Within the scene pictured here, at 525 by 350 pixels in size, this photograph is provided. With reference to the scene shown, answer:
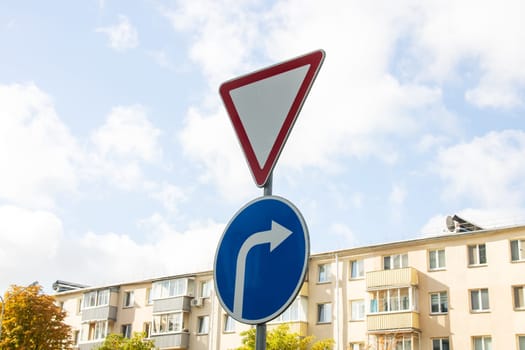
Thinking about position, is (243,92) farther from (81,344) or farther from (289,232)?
(81,344)

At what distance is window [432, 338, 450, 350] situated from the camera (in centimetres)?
4365

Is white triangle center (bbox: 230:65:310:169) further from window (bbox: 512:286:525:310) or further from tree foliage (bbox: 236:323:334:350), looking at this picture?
window (bbox: 512:286:525:310)

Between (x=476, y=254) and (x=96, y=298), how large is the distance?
3505 cm

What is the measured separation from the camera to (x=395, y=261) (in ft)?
154

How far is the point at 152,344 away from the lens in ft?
177

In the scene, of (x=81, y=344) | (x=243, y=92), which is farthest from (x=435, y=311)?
(x=243, y=92)

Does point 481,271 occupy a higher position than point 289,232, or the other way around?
point 481,271

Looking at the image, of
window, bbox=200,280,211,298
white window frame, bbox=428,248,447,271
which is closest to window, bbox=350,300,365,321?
white window frame, bbox=428,248,447,271

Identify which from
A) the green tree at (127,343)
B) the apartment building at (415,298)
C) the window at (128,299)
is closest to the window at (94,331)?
the window at (128,299)

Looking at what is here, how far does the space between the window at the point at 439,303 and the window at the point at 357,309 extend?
15.6 ft

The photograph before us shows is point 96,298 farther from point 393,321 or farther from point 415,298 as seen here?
point 415,298

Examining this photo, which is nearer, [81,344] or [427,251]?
[427,251]

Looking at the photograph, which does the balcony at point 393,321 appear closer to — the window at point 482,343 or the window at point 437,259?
the window at point 437,259

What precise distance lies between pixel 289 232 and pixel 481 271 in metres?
41.7
